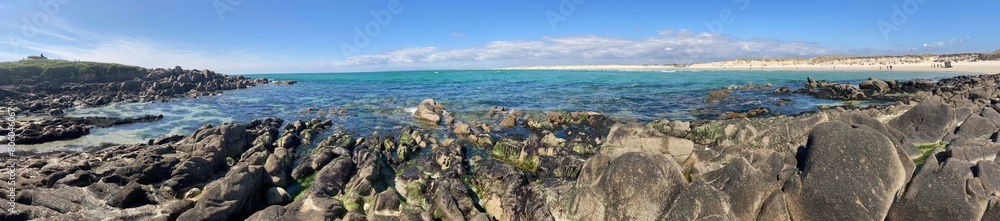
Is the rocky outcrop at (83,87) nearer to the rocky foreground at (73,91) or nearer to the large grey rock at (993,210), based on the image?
the rocky foreground at (73,91)

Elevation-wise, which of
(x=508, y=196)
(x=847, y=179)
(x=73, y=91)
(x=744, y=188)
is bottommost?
(x=508, y=196)

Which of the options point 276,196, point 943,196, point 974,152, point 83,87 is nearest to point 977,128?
point 974,152

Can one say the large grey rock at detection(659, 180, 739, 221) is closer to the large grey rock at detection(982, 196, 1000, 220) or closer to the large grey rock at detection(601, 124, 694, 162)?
the large grey rock at detection(982, 196, 1000, 220)

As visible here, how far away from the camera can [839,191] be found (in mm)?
7895

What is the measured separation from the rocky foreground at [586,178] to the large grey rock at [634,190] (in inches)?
1.0

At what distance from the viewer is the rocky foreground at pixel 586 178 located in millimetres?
7855

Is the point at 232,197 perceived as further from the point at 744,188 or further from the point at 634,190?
the point at 744,188

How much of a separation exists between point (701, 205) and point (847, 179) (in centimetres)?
283

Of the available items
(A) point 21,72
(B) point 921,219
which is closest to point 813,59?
(B) point 921,219

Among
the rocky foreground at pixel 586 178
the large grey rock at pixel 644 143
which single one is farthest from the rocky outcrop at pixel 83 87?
the large grey rock at pixel 644 143

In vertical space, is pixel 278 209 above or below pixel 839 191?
below

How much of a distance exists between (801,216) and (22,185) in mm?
20538

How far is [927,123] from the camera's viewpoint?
13.9 metres

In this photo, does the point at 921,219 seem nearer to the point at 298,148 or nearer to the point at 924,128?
the point at 924,128
